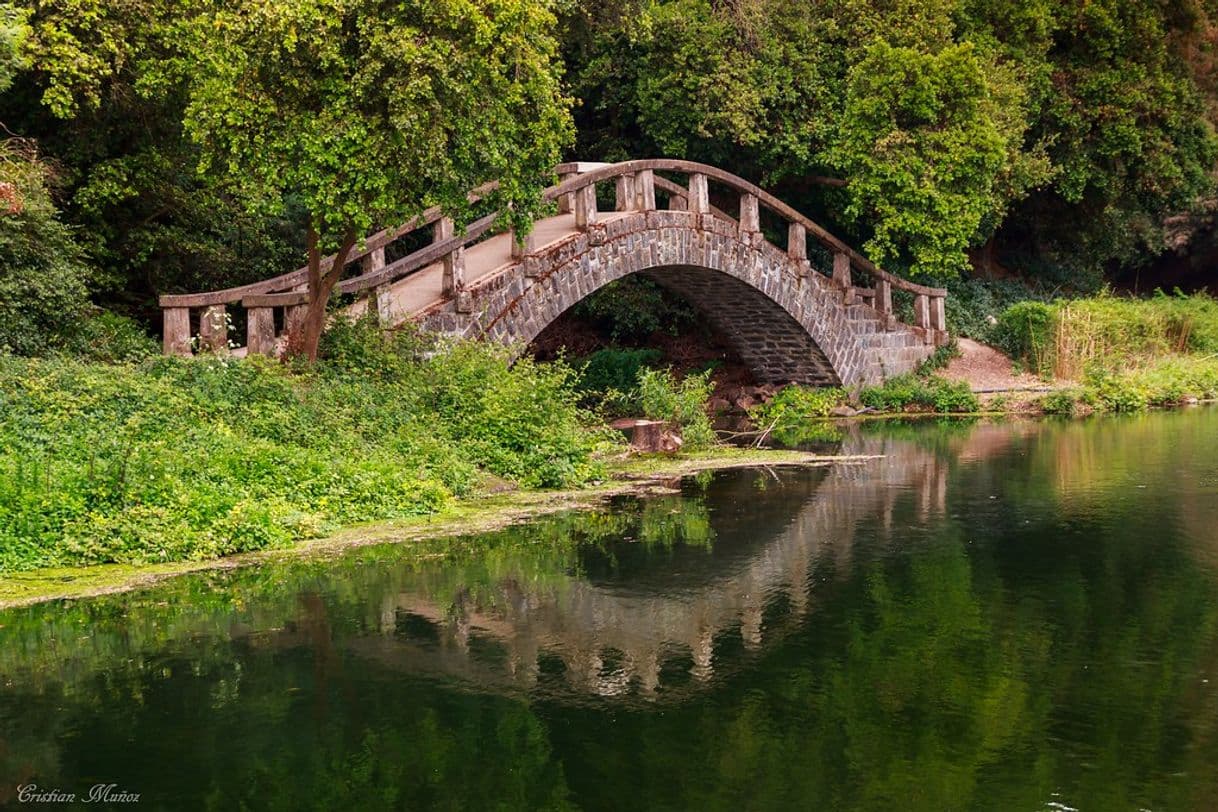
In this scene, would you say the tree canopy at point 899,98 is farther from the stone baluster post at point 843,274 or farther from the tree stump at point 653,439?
the tree stump at point 653,439

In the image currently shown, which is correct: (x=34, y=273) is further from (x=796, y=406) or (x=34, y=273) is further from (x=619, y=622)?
(x=796, y=406)

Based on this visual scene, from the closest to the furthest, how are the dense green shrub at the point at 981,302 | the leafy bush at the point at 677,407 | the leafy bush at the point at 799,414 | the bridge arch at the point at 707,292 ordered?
1. the bridge arch at the point at 707,292
2. the leafy bush at the point at 677,407
3. the leafy bush at the point at 799,414
4. the dense green shrub at the point at 981,302

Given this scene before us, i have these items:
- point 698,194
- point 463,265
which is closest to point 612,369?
point 698,194

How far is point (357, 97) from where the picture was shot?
15.5 metres

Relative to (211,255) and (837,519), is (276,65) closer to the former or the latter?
(211,255)

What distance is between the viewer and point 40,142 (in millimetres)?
19109

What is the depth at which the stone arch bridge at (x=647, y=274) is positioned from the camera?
18953mm

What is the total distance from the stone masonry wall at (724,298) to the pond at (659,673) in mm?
6311

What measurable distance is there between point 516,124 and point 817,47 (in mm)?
13663

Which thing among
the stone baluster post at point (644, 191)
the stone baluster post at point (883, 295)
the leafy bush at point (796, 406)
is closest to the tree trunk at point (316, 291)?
the stone baluster post at point (644, 191)

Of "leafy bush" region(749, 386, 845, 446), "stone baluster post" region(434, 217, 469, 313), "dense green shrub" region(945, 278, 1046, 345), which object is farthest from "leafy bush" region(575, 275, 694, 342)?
"stone baluster post" region(434, 217, 469, 313)

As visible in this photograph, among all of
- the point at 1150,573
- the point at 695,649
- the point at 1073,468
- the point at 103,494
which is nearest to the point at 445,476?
the point at 103,494

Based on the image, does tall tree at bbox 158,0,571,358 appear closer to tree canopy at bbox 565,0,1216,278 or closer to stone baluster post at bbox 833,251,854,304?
tree canopy at bbox 565,0,1216,278
